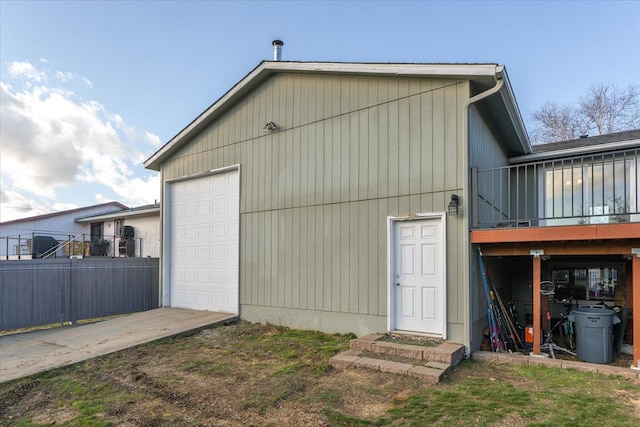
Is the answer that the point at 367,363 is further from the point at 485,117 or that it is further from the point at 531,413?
the point at 485,117

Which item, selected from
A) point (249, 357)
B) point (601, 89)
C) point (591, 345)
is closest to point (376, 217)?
point (249, 357)

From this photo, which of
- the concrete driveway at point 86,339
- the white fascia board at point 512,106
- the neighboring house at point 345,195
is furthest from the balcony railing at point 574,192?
the concrete driveway at point 86,339

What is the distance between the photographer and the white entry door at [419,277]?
5590 mm

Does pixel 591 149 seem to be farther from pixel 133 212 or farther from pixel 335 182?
pixel 133 212

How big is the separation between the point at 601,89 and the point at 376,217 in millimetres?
18086

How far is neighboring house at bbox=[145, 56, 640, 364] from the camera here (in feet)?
18.2

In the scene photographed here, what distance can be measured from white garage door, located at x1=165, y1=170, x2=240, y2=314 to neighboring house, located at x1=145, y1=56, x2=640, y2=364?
4cm

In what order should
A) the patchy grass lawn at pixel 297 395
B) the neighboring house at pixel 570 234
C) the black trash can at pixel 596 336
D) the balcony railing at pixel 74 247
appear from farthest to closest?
the balcony railing at pixel 74 247, the black trash can at pixel 596 336, the neighboring house at pixel 570 234, the patchy grass lawn at pixel 297 395

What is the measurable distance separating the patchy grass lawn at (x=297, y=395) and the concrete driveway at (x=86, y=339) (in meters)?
0.52

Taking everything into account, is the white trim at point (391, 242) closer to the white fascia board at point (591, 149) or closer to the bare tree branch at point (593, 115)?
the white fascia board at point (591, 149)

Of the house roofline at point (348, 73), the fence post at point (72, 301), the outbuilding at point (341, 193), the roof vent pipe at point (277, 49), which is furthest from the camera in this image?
the fence post at point (72, 301)

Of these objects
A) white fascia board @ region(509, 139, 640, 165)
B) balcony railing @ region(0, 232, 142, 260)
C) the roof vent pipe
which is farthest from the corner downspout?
balcony railing @ region(0, 232, 142, 260)

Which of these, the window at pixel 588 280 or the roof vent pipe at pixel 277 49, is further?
the roof vent pipe at pixel 277 49

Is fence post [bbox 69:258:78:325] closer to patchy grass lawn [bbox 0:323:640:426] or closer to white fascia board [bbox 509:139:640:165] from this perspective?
patchy grass lawn [bbox 0:323:640:426]
